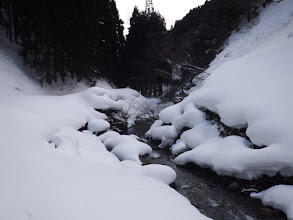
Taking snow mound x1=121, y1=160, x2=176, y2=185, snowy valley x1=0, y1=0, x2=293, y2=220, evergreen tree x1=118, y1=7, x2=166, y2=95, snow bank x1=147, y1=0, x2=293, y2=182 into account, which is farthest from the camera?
evergreen tree x1=118, y1=7, x2=166, y2=95

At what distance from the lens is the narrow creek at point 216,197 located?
4375 millimetres

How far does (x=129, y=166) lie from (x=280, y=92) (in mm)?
4542

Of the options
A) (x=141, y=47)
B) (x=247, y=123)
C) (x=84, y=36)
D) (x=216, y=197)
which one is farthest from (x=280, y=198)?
(x=141, y=47)

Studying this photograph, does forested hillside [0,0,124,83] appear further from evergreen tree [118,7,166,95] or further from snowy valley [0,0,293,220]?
evergreen tree [118,7,166,95]

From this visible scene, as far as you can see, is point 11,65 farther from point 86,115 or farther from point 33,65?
Answer: point 86,115

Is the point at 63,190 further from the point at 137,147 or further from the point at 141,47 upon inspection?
the point at 141,47

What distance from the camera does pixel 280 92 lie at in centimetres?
584

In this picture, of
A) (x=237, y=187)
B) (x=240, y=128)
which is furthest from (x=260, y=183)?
(x=240, y=128)

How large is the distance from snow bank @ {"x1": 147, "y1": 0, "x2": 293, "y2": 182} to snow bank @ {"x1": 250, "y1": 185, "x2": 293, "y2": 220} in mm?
342

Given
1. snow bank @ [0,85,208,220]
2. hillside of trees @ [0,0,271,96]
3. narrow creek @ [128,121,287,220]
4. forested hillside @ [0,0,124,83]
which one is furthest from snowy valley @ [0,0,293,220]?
hillside of trees @ [0,0,271,96]

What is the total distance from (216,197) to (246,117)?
2.29 meters

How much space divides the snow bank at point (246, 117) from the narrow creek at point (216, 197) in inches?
13.0

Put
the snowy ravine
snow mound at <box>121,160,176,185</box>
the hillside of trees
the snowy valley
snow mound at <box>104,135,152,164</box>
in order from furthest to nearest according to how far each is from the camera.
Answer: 1. the hillside of trees
2. snow mound at <box>104,135,152,164</box>
3. snow mound at <box>121,160,176,185</box>
4. the snowy ravine
5. the snowy valley

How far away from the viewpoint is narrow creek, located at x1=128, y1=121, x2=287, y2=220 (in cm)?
438
